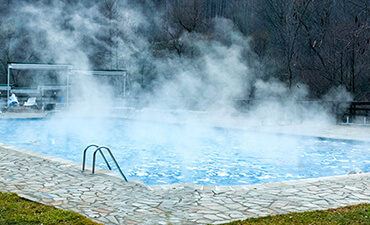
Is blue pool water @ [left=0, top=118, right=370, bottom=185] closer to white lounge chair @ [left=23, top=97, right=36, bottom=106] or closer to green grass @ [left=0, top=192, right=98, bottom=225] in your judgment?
green grass @ [left=0, top=192, right=98, bottom=225]

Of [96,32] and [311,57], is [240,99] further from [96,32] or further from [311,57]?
[96,32]

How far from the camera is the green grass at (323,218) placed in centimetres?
309

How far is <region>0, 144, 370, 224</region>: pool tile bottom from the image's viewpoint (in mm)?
3371

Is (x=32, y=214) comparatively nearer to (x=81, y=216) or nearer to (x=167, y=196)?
(x=81, y=216)

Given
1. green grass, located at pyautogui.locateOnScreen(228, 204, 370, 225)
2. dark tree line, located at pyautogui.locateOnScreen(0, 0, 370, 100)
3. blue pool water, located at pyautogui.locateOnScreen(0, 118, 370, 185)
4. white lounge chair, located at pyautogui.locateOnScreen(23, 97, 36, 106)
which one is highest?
dark tree line, located at pyautogui.locateOnScreen(0, 0, 370, 100)

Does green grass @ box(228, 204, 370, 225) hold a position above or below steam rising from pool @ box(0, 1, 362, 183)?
below

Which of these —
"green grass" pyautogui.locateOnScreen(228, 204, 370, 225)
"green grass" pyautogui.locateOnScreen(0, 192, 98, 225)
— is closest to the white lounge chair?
"green grass" pyautogui.locateOnScreen(0, 192, 98, 225)

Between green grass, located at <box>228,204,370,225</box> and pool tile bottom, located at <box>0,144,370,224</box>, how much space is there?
0.18 m

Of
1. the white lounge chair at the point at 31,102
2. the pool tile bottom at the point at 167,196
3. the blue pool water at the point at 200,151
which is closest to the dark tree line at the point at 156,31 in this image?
the white lounge chair at the point at 31,102

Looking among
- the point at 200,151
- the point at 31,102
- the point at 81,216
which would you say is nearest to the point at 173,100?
the point at 31,102

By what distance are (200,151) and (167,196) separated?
5077 millimetres

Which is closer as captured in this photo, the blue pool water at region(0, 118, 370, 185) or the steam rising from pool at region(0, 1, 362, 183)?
the blue pool water at region(0, 118, 370, 185)

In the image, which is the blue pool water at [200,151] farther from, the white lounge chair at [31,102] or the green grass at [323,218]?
the white lounge chair at [31,102]

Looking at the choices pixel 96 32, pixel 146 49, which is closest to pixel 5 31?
pixel 96 32
